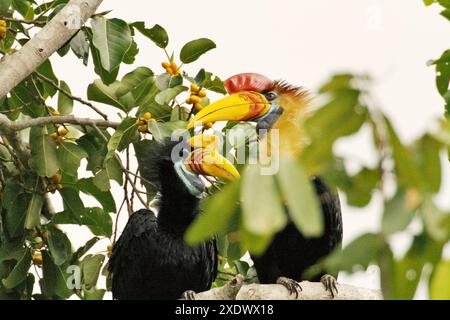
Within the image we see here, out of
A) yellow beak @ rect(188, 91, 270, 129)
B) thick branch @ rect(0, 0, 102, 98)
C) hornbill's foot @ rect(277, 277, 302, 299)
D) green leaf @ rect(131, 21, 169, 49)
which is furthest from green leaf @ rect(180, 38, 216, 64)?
hornbill's foot @ rect(277, 277, 302, 299)

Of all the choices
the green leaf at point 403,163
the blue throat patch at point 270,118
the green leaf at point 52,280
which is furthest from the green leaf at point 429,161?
the green leaf at point 52,280

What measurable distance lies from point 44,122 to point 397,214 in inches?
109

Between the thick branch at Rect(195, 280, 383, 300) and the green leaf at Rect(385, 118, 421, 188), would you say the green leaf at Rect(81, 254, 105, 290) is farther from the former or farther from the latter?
the green leaf at Rect(385, 118, 421, 188)

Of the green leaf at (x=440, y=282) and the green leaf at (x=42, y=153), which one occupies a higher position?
the green leaf at (x=42, y=153)

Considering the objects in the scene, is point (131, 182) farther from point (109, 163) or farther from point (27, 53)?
point (27, 53)

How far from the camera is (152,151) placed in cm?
430

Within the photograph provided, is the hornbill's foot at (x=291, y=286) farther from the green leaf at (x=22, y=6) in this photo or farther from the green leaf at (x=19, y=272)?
the green leaf at (x=22, y=6)

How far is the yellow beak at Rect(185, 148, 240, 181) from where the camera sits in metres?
3.84

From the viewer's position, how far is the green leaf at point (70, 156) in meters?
4.08

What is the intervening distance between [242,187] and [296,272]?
3.04 metres

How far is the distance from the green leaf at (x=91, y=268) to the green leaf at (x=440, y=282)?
3.15m
